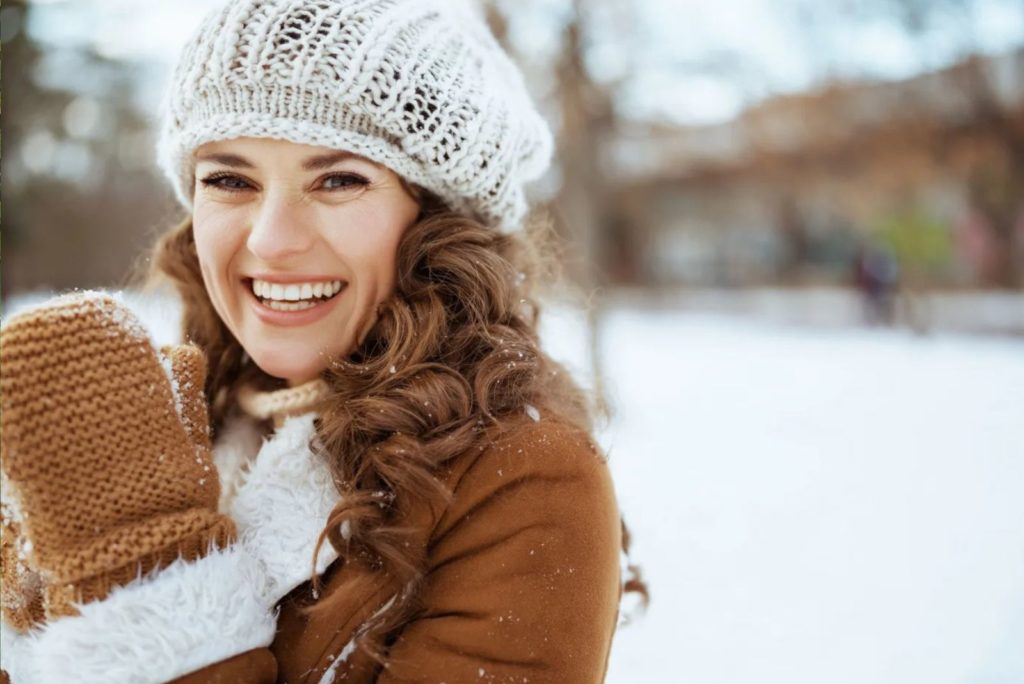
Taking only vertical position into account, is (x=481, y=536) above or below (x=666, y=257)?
above

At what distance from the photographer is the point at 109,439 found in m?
1.06

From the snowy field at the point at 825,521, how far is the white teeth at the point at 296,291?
25.1 inches

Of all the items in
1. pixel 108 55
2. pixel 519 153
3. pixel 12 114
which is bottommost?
pixel 519 153

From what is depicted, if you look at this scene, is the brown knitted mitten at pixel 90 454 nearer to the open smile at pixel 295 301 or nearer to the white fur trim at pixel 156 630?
the white fur trim at pixel 156 630

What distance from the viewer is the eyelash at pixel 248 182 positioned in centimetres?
134

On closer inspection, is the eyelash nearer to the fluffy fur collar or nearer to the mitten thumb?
the mitten thumb

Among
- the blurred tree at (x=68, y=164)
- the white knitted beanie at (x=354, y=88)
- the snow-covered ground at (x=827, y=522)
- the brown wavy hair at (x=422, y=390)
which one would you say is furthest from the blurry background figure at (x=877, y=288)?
the white knitted beanie at (x=354, y=88)

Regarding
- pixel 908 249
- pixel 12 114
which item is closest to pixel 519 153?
pixel 12 114

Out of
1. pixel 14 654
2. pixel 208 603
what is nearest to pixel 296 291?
pixel 208 603

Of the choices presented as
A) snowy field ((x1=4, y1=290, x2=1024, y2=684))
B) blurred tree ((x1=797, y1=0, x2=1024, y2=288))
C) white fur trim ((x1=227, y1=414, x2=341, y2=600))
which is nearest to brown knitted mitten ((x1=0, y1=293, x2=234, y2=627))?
white fur trim ((x1=227, y1=414, x2=341, y2=600))

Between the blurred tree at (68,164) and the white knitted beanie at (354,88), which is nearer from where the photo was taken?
the white knitted beanie at (354,88)

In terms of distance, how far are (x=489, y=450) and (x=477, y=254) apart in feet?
1.31

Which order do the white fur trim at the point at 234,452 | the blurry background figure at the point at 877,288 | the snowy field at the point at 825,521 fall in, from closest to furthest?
1. the white fur trim at the point at 234,452
2. the snowy field at the point at 825,521
3. the blurry background figure at the point at 877,288

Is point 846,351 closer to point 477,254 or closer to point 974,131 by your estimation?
point 974,131
